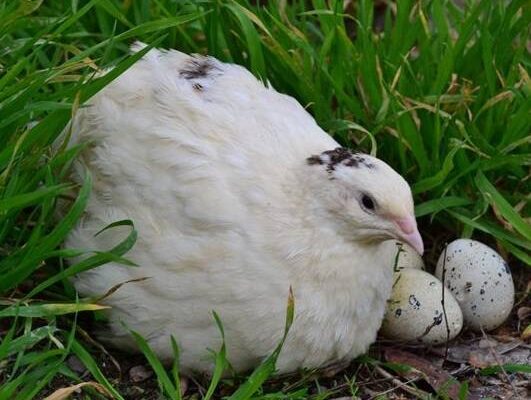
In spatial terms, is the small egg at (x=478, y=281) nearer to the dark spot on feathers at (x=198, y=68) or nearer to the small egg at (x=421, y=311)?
the small egg at (x=421, y=311)

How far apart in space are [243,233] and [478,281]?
0.77 meters

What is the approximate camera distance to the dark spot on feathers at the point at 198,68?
3.25 meters

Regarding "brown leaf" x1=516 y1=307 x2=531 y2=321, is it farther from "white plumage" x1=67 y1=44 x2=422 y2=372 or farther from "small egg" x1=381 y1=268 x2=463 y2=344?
"white plumage" x1=67 y1=44 x2=422 y2=372

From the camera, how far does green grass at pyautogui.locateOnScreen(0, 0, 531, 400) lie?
3.05 metres

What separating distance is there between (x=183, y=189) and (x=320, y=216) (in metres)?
0.35

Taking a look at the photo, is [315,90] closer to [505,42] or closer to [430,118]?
[430,118]

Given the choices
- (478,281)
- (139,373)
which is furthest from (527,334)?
(139,373)

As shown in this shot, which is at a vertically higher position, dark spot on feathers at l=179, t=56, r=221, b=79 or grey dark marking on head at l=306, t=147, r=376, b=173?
dark spot on feathers at l=179, t=56, r=221, b=79

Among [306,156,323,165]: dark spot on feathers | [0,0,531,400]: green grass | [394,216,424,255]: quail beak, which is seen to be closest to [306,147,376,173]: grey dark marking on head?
[306,156,323,165]: dark spot on feathers

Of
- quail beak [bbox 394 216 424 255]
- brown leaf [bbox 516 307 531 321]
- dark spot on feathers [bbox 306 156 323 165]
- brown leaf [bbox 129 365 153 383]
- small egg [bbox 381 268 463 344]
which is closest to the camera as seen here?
quail beak [bbox 394 216 424 255]

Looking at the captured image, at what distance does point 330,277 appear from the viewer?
2.92 metres

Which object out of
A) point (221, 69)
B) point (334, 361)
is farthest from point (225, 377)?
point (221, 69)

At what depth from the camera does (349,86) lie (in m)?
3.63

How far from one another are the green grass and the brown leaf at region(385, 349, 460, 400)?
38 centimetres
